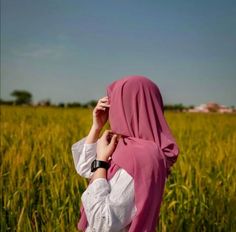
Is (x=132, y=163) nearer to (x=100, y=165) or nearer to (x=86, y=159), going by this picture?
(x=100, y=165)

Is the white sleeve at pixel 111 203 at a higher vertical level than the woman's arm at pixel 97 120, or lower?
lower

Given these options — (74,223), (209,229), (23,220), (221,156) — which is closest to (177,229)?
(209,229)

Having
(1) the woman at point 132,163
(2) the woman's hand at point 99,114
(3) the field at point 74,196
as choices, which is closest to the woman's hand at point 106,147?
(1) the woman at point 132,163

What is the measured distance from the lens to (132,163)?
4.60 ft

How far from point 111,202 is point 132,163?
0.12 m

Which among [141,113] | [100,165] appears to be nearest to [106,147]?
[100,165]

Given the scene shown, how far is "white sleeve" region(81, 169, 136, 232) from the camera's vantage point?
138cm

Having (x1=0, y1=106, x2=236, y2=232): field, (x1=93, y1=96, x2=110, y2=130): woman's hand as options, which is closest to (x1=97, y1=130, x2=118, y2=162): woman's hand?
(x1=93, y1=96, x2=110, y2=130): woman's hand

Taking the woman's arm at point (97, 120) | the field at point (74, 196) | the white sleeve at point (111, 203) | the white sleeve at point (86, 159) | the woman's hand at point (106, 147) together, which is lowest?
the field at point (74, 196)

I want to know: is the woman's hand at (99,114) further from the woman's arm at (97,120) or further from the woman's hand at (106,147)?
the woman's hand at (106,147)

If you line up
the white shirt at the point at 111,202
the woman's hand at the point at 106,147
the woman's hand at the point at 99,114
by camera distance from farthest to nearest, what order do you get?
the woman's hand at the point at 99,114, the woman's hand at the point at 106,147, the white shirt at the point at 111,202

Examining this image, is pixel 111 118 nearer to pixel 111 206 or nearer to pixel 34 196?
pixel 111 206

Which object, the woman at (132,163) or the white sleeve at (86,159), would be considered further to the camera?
the white sleeve at (86,159)

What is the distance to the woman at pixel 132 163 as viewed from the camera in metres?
1.39
